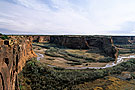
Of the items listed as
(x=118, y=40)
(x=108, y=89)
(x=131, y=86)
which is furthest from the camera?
(x=118, y=40)

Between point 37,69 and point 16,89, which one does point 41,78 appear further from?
point 16,89

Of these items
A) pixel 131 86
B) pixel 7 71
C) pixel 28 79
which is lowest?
pixel 131 86

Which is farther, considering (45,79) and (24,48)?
(24,48)

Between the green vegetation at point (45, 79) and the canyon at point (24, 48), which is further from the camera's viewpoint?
the green vegetation at point (45, 79)

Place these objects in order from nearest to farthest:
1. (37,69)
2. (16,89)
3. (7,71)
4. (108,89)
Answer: (7,71)
(16,89)
(108,89)
(37,69)

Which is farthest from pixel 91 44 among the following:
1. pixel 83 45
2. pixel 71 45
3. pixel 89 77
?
pixel 89 77

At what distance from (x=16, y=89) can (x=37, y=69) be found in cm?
662

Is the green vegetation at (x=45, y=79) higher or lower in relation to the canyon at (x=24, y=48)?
lower

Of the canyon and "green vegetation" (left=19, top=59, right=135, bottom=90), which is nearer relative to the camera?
the canyon

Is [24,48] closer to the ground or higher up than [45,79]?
higher up

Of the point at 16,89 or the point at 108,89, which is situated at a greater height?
the point at 16,89

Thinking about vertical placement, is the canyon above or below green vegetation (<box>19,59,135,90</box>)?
above

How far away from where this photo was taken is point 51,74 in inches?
627

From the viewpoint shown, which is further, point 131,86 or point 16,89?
point 131,86
